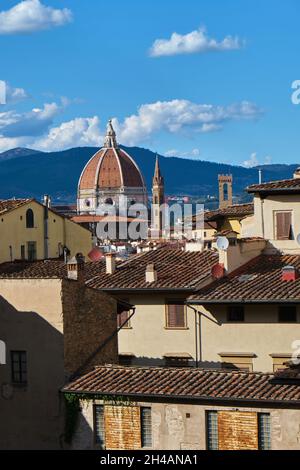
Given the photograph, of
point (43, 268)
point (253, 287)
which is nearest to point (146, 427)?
point (253, 287)

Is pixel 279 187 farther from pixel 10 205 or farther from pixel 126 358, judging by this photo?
pixel 10 205

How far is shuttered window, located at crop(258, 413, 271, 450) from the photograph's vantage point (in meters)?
22.9

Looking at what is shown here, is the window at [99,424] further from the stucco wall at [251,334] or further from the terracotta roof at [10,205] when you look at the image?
the terracotta roof at [10,205]

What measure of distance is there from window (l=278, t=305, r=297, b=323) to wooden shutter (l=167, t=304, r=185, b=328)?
334cm

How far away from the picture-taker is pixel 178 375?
984 inches

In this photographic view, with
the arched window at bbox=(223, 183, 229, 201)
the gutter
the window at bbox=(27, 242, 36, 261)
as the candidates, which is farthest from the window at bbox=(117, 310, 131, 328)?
the arched window at bbox=(223, 183, 229, 201)

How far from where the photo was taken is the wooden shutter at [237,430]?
23.1 meters

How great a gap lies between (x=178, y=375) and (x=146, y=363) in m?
6.98

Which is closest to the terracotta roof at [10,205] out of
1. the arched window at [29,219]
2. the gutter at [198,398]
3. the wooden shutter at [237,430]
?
the arched window at [29,219]

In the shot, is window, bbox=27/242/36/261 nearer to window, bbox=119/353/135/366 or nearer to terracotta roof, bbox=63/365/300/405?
window, bbox=119/353/135/366

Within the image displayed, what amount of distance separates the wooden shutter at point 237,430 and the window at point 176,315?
27.5 feet

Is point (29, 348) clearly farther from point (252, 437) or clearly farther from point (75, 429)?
point (252, 437)
